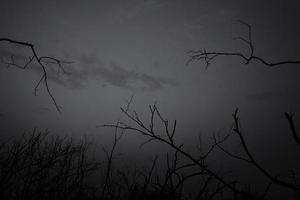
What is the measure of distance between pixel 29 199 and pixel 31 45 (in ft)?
19.5

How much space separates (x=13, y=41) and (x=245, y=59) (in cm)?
257

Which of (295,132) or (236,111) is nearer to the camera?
(295,132)

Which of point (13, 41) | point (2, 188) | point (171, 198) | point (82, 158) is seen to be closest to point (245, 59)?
point (171, 198)

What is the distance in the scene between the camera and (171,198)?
9.65ft

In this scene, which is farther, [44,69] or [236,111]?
[44,69]

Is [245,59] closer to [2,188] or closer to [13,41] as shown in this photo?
[13,41]

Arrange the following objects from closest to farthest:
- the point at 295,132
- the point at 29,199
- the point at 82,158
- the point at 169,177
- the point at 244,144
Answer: the point at 295,132, the point at 244,144, the point at 169,177, the point at 29,199, the point at 82,158

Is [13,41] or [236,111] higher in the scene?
[13,41]

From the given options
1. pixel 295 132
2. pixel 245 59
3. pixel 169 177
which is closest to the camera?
pixel 295 132

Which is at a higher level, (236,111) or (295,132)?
(236,111)

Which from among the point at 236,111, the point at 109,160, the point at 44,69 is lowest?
the point at 236,111

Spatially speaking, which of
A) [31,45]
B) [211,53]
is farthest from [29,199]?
[211,53]

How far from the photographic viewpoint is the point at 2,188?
5711 millimetres

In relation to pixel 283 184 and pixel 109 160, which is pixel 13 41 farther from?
pixel 109 160
